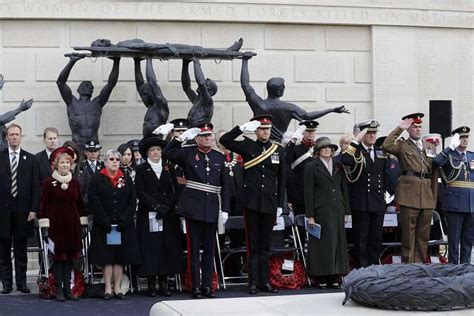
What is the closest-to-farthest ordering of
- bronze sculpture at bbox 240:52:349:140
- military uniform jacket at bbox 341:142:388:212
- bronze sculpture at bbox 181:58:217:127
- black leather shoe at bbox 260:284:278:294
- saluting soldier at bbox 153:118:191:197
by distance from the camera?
saluting soldier at bbox 153:118:191:197 → black leather shoe at bbox 260:284:278:294 → military uniform jacket at bbox 341:142:388:212 → bronze sculpture at bbox 240:52:349:140 → bronze sculpture at bbox 181:58:217:127

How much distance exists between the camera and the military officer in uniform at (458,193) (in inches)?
533

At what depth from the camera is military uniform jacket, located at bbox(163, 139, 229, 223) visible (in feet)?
39.4

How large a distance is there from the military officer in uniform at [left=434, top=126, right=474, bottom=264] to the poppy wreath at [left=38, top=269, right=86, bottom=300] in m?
4.92

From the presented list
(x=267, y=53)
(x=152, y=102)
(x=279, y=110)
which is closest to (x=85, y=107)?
(x=152, y=102)

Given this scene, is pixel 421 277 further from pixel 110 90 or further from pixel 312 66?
pixel 312 66

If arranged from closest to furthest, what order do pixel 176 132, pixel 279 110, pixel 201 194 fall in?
1. pixel 201 194
2. pixel 176 132
3. pixel 279 110

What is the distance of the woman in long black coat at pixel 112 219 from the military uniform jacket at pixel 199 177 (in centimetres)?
60

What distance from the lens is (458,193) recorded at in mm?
A: 13578

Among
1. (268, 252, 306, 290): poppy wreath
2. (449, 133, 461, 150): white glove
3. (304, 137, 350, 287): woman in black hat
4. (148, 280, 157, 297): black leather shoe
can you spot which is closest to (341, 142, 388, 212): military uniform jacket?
(304, 137, 350, 287): woman in black hat

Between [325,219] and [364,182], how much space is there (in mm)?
868

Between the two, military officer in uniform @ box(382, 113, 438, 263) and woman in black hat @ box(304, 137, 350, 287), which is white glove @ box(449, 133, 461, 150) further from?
woman in black hat @ box(304, 137, 350, 287)

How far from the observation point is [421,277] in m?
7.30

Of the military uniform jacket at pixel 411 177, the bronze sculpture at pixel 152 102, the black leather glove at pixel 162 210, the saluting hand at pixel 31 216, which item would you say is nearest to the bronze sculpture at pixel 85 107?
the bronze sculpture at pixel 152 102

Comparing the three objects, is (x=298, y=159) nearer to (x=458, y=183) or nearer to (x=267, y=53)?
(x=458, y=183)
